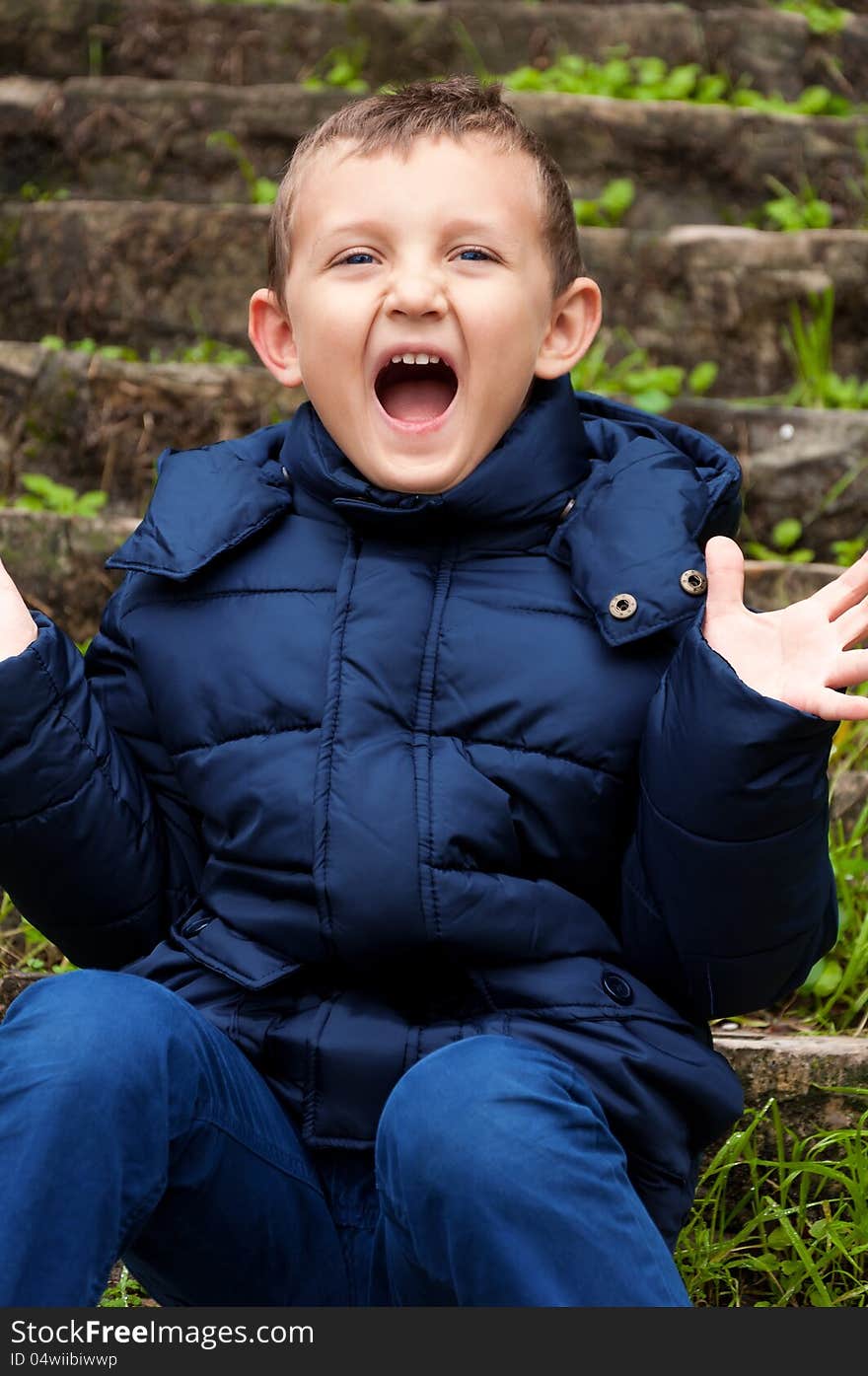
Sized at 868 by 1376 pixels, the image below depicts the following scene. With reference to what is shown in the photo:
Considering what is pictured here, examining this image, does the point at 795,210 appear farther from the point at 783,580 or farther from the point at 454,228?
the point at 454,228

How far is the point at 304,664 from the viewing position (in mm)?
1802

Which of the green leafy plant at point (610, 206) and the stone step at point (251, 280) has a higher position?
the green leafy plant at point (610, 206)

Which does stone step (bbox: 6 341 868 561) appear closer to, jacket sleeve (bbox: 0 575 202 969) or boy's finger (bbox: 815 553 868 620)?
jacket sleeve (bbox: 0 575 202 969)

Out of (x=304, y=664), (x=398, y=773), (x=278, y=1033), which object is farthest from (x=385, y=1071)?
(x=304, y=664)

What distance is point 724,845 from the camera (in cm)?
160

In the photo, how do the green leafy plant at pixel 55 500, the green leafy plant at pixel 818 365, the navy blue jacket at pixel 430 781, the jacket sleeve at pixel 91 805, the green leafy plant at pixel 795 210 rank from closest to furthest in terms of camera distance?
the navy blue jacket at pixel 430 781 → the jacket sleeve at pixel 91 805 → the green leafy plant at pixel 55 500 → the green leafy plant at pixel 818 365 → the green leafy plant at pixel 795 210

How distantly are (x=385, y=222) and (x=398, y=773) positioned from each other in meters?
0.62

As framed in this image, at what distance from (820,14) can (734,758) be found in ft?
10.7

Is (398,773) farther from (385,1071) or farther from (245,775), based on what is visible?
(385,1071)

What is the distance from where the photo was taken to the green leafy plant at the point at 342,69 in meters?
4.14

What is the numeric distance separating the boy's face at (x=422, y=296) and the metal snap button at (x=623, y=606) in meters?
0.24

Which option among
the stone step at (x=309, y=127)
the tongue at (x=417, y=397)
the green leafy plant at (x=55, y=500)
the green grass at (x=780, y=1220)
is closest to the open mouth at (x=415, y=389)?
the tongue at (x=417, y=397)

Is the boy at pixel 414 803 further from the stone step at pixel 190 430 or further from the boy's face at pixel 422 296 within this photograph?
the stone step at pixel 190 430

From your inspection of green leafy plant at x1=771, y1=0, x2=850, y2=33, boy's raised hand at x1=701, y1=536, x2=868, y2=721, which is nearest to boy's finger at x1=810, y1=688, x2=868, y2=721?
boy's raised hand at x1=701, y1=536, x2=868, y2=721
